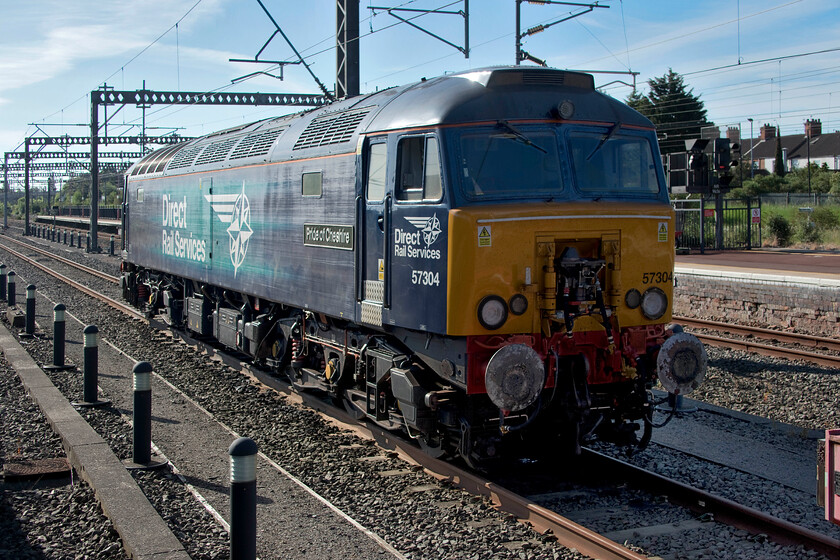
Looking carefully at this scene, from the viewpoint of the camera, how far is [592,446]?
28.7 feet

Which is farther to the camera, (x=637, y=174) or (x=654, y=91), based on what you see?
(x=654, y=91)

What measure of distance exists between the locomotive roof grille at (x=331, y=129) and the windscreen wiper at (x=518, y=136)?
6.58 feet

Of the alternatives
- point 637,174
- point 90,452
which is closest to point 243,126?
point 90,452

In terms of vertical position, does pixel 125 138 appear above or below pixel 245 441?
above

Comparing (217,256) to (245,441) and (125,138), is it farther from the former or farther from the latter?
(125,138)

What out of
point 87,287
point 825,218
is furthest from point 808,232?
point 87,287

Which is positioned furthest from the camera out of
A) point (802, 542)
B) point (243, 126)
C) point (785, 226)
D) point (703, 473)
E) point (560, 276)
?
point (785, 226)

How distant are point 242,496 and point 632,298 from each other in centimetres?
402

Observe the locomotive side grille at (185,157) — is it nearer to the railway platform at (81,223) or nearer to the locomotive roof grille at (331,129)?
the locomotive roof grille at (331,129)

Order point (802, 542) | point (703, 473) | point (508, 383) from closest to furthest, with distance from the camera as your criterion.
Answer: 1. point (802, 542)
2. point (508, 383)
3. point (703, 473)

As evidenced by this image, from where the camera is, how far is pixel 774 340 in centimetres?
1510

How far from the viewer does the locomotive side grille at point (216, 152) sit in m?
13.1

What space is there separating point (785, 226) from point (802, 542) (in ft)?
105

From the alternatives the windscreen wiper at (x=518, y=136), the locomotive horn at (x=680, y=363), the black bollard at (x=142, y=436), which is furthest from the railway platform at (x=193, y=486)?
the windscreen wiper at (x=518, y=136)
